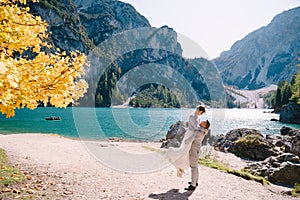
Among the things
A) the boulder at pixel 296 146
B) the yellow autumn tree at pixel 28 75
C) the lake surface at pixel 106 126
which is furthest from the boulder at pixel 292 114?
the yellow autumn tree at pixel 28 75

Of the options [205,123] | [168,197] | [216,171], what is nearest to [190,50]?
[216,171]

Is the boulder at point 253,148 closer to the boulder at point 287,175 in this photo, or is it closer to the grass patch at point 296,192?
the boulder at point 287,175

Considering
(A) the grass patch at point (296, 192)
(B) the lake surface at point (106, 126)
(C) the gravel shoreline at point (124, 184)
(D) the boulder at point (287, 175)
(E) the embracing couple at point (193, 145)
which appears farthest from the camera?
(B) the lake surface at point (106, 126)

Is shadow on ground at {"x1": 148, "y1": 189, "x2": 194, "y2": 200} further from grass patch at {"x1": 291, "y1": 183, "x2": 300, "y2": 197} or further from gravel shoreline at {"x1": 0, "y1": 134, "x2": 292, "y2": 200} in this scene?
grass patch at {"x1": 291, "y1": 183, "x2": 300, "y2": 197}

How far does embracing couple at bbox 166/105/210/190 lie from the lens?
357 inches

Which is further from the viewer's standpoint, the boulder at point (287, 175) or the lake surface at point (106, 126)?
the lake surface at point (106, 126)

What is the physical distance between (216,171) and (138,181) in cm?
498

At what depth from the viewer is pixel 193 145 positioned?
9.27m

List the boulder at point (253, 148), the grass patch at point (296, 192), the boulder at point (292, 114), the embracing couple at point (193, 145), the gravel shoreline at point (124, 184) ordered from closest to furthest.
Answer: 1. the gravel shoreline at point (124, 184)
2. the embracing couple at point (193, 145)
3. the grass patch at point (296, 192)
4. the boulder at point (253, 148)
5. the boulder at point (292, 114)

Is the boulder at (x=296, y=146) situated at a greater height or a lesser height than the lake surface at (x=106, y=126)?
greater

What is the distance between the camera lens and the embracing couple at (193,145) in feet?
29.8

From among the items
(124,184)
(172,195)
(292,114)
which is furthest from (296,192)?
(292,114)

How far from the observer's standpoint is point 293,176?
12906 millimetres

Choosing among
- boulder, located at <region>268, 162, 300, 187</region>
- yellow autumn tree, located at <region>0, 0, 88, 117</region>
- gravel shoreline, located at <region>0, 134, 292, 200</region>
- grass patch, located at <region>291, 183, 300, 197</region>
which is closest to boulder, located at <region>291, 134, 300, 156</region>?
boulder, located at <region>268, 162, 300, 187</region>
